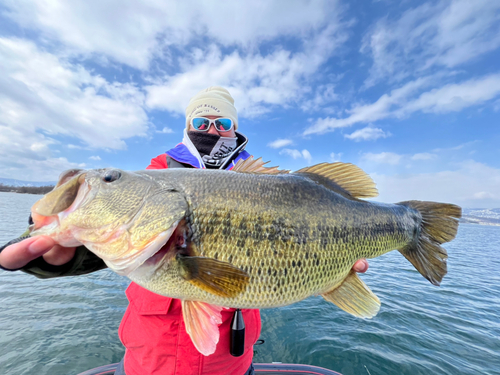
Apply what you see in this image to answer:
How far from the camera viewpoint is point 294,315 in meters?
7.29

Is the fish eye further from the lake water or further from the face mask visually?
the lake water

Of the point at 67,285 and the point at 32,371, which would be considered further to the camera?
the point at 67,285

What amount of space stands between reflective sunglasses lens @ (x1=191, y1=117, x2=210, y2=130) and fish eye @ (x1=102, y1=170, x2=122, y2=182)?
68.9 inches

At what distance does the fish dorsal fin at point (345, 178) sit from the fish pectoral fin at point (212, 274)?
Result: 1257 mm

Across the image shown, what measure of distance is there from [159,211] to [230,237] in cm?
55

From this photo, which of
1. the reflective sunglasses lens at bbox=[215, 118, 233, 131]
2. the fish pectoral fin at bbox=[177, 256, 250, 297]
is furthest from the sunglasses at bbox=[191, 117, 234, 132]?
the fish pectoral fin at bbox=[177, 256, 250, 297]

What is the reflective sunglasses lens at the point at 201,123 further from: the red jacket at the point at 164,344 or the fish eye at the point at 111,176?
the red jacket at the point at 164,344

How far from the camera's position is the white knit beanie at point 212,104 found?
142 inches

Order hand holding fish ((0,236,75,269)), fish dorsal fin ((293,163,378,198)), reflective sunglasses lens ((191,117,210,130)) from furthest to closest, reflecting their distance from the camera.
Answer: reflective sunglasses lens ((191,117,210,130)) < fish dorsal fin ((293,163,378,198)) < hand holding fish ((0,236,75,269))

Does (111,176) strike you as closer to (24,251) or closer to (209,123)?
(24,251)

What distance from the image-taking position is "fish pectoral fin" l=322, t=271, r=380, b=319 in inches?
90.7

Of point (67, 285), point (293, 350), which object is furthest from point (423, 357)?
point (67, 285)

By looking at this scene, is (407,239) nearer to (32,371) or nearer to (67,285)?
(32,371)

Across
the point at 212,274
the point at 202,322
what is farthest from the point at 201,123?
the point at 202,322
